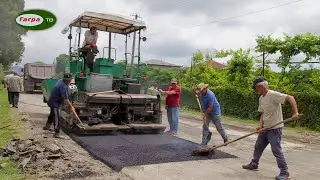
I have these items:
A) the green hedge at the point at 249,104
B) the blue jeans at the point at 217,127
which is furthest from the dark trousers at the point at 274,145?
the green hedge at the point at 249,104

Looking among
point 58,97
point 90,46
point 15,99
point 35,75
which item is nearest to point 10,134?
point 58,97

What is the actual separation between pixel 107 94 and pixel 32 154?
3184mm

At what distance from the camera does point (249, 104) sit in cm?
1564

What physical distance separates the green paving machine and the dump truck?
15.3 m

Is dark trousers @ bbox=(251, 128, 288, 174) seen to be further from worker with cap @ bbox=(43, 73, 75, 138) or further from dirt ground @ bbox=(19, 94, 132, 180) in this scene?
worker with cap @ bbox=(43, 73, 75, 138)

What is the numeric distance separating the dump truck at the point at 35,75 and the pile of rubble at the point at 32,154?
18.7 meters

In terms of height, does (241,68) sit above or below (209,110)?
above

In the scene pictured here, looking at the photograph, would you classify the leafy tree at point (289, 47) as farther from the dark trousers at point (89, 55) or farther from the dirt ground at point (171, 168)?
the dark trousers at point (89, 55)

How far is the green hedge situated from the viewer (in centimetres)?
1270

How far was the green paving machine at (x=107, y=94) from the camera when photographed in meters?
9.00

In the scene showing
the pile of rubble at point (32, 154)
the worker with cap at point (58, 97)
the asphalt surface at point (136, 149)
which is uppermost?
the worker with cap at point (58, 97)

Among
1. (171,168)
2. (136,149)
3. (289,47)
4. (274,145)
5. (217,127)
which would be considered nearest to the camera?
(274,145)

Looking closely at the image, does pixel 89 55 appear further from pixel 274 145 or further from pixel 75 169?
pixel 274 145

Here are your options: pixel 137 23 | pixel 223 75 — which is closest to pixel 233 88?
pixel 223 75
